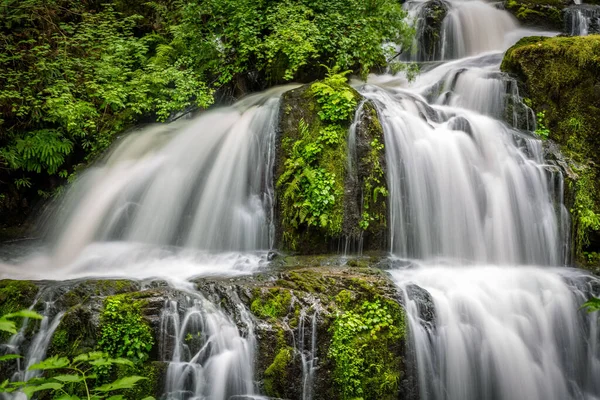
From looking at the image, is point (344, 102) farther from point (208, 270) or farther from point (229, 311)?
point (229, 311)

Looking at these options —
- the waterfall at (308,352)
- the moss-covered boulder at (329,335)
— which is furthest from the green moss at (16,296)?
the waterfall at (308,352)

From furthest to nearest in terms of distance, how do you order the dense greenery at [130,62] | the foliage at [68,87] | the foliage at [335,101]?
the dense greenery at [130,62] < the foliage at [68,87] < the foliage at [335,101]

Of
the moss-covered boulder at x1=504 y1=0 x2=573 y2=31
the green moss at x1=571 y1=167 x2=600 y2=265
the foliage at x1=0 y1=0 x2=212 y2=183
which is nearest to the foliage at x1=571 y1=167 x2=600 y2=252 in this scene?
the green moss at x1=571 y1=167 x2=600 y2=265

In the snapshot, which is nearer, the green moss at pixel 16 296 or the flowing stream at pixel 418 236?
the green moss at pixel 16 296

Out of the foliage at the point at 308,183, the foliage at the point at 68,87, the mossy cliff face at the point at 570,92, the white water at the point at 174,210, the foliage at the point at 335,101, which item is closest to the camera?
the foliage at the point at 308,183

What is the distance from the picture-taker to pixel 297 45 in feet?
30.8

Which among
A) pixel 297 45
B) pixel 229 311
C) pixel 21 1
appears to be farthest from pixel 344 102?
pixel 21 1

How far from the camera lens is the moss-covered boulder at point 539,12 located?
12.9 meters

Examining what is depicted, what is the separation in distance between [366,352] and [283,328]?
83cm

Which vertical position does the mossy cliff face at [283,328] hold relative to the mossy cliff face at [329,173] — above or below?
below

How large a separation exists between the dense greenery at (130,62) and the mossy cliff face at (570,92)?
3093 millimetres

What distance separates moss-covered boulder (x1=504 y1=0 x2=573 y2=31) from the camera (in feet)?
42.3

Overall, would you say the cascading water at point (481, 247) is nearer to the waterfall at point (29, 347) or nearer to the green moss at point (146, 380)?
the green moss at point (146, 380)

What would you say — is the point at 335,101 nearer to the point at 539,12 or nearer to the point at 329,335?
the point at 329,335
